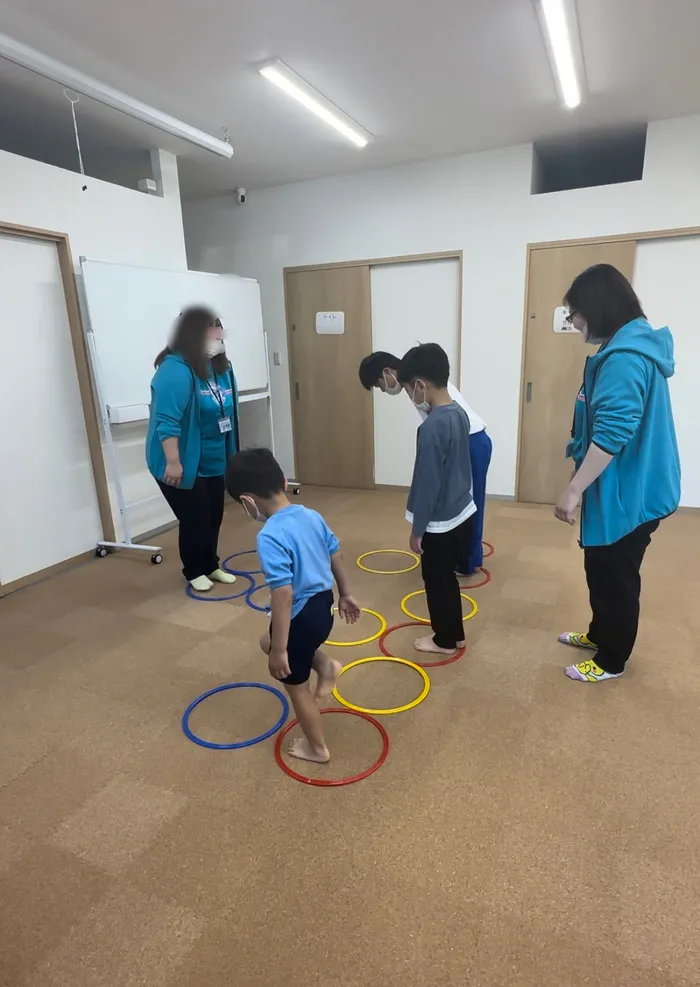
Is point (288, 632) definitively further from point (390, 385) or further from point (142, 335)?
point (142, 335)

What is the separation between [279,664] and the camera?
1.71 meters

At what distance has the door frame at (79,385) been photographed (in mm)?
3613

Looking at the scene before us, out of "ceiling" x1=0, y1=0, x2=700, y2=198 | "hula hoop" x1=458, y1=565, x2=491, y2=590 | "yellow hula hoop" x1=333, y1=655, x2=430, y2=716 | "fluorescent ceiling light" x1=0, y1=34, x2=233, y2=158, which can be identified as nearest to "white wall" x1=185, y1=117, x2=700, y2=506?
"ceiling" x1=0, y1=0, x2=700, y2=198

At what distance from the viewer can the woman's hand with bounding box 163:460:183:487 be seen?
3.10 meters

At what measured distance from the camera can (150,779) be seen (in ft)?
6.57

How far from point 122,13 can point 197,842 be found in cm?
350

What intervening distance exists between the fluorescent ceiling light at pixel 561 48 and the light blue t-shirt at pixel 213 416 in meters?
2.38

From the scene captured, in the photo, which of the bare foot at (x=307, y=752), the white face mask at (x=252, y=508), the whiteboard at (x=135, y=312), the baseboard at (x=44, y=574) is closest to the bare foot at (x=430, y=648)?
the bare foot at (x=307, y=752)

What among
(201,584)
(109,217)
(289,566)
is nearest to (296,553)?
(289,566)

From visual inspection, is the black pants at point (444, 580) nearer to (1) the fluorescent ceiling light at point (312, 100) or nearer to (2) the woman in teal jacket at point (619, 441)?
(2) the woman in teal jacket at point (619, 441)

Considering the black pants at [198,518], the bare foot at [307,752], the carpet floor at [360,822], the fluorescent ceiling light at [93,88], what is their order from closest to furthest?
the carpet floor at [360,822], the bare foot at [307,752], the fluorescent ceiling light at [93,88], the black pants at [198,518]

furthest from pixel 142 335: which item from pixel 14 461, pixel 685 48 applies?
pixel 685 48

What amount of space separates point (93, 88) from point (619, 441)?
321 centimetres

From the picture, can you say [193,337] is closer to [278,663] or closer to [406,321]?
[278,663]
